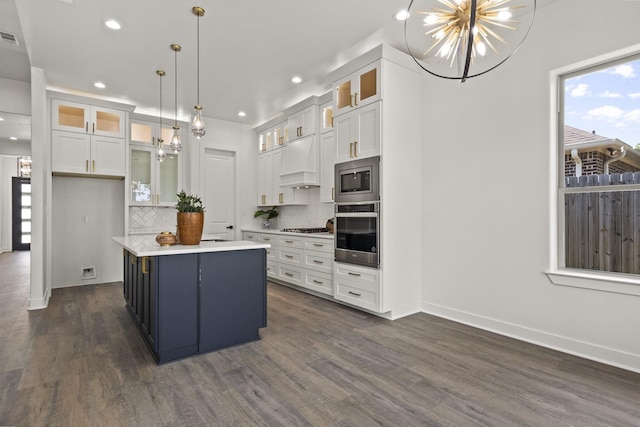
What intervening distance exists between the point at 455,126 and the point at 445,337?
2.20m

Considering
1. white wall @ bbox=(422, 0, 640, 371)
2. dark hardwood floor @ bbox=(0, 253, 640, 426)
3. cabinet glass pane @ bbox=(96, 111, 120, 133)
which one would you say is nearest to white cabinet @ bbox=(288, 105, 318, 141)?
white wall @ bbox=(422, 0, 640, 371)

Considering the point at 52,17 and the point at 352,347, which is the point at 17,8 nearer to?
the point at 52,17

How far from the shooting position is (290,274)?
17.0ft

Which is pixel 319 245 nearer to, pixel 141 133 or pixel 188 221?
pixel 188 221

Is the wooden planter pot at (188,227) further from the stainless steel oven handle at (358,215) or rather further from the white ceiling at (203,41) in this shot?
the white ceiling at (203,41)

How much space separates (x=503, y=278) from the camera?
10.6 feet

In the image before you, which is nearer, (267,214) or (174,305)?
(174,305)

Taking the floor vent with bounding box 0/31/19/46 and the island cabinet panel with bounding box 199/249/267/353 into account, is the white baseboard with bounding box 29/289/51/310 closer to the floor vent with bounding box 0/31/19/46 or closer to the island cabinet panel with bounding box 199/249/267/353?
the island cabinet panel with bounding box 199/249/267/353

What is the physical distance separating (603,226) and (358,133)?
2439 millimetres

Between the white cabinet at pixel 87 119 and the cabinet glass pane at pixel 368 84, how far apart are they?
3948mm

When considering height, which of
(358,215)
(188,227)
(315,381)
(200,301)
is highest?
(358,215)

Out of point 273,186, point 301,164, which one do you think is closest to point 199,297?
point 301,164

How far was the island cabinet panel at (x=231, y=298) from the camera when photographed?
279 cm

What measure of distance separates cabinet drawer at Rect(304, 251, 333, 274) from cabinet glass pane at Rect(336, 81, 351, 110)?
1935 mm
